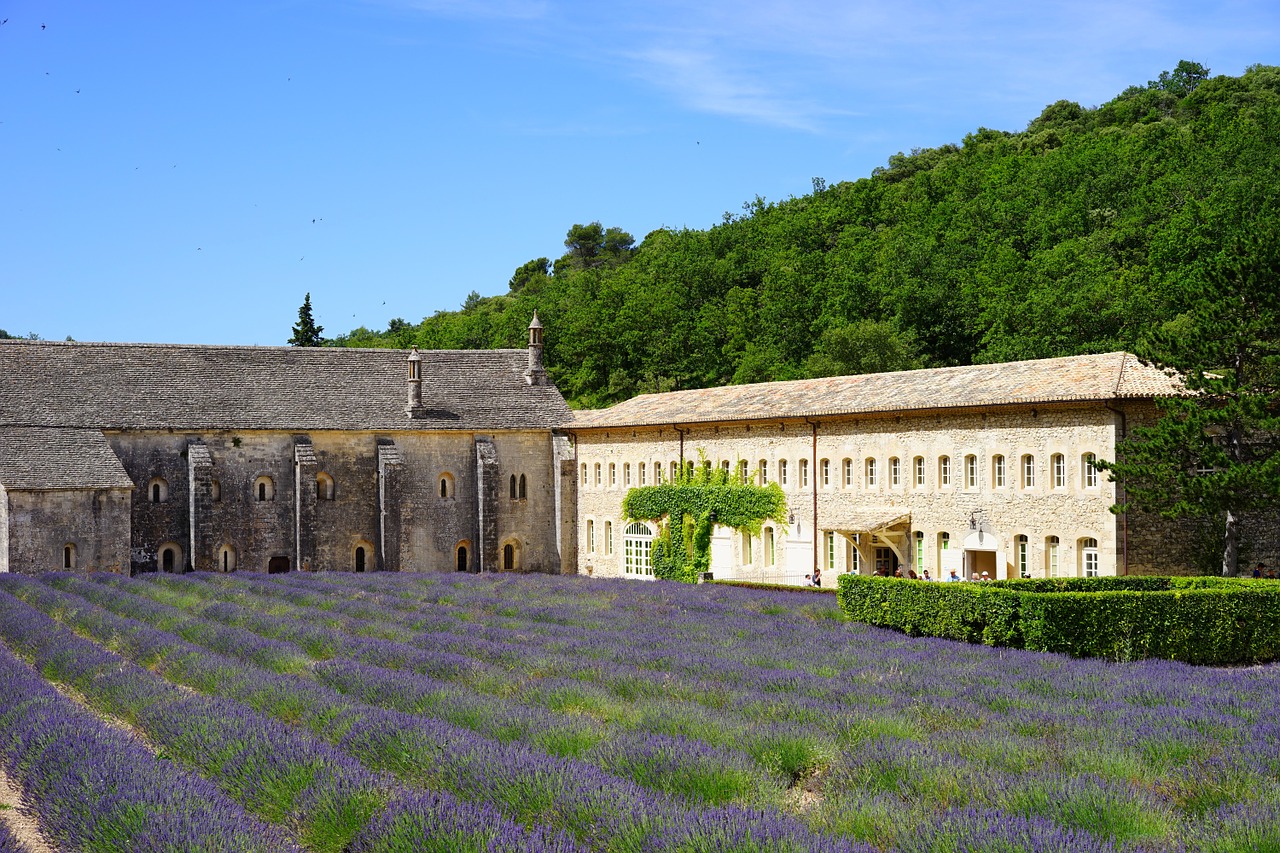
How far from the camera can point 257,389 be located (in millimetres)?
45969

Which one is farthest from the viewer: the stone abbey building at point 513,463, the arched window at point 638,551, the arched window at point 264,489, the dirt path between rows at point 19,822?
the arched window at point 264,489

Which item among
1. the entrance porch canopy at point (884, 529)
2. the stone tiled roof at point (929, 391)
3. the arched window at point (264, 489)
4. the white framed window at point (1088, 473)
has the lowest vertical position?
the entrance porch canopy at point (884, 529)

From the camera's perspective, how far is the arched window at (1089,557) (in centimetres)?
2800

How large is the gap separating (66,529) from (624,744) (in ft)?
107

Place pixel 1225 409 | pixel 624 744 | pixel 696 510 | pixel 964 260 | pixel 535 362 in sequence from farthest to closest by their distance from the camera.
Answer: pixel 964 260, pixel 535 362, pixel 696 510, pixel 1225 409, pixel 624 744

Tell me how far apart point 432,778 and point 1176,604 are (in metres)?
14.2

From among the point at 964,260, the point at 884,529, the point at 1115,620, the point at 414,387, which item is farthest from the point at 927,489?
the point at 964,260

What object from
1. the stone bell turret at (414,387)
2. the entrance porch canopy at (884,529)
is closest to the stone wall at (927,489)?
the entrance porch canopy at (884,529)

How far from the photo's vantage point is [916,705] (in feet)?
45.2

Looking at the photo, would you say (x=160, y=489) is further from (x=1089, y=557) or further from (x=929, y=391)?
(x=1089, y=557)

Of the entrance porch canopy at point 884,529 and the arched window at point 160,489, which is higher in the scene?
the arched window at point 160,489

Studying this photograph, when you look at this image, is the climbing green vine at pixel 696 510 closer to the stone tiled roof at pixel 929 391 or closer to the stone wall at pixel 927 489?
the stone wall at pixel 927 489

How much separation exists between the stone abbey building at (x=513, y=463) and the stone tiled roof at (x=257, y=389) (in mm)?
102

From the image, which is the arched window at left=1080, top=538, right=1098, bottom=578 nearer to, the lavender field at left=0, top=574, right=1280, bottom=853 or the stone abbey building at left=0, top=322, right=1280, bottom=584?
the stone abbey building at left=0, top=322, right=1280, bottom=584
